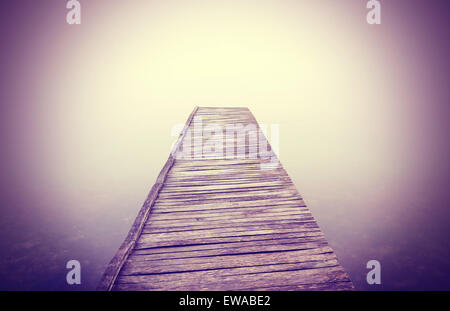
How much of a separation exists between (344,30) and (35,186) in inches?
5053

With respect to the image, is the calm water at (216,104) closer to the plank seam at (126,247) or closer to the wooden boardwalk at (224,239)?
the plank seam at (126,247)

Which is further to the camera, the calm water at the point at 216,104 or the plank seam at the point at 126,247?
the calm water at the point at 216,104

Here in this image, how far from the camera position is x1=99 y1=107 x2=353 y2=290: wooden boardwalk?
2.55 meters

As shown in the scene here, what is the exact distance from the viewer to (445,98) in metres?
35.0

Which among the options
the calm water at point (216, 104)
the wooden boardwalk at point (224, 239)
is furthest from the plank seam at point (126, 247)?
the calm water at point (216, 104)

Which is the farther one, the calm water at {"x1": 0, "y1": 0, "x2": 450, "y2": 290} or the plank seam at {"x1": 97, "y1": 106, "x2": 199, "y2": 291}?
the calm water at {"x1": 0, "y1": 0, "x2": 450, "y2": 290}

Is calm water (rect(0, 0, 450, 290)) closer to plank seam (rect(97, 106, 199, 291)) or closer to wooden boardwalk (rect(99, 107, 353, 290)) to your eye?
plank seam (rect(97, 106, 199, 291))

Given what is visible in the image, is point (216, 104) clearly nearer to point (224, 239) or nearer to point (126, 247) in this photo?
point (224, 239)

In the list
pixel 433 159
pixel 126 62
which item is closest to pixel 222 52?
pixel 126 62

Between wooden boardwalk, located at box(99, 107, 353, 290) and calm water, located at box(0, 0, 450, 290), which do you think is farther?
calm water, located at box(0, 0, 450, 290)

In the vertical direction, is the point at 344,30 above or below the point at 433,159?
above

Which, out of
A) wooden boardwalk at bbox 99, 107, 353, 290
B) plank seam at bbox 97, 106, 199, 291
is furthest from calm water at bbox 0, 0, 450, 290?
wooden boardwalk at bbox 99, 107, 353, 290

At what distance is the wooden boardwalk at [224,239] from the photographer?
255 centimetres

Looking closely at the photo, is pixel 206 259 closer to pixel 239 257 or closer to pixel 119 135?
pixel 239 257
